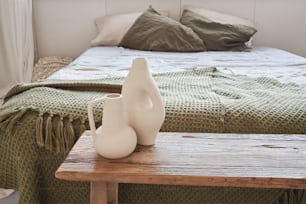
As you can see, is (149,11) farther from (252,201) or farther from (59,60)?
(252,201)

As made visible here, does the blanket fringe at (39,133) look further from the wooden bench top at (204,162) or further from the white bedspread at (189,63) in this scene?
the white bedspread at (189,63)

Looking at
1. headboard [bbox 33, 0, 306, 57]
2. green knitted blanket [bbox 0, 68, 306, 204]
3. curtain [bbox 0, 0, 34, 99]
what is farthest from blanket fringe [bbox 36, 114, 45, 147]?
headboard [bbox 33, 0, 306, 57]

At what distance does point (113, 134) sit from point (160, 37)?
1.65m

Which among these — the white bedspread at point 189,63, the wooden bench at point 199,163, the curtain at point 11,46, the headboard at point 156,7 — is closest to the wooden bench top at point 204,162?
the wooden bench at point 199,163

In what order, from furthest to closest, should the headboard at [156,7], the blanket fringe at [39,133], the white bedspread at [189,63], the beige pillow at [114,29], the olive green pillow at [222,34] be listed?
the headboard at [156,7] < the beige pillow at [114,29] < the olive green pillow at [222,34] < the white bedspread at [189,63] < the blanket fringe at [39,133]

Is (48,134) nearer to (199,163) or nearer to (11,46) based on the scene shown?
(199,163)

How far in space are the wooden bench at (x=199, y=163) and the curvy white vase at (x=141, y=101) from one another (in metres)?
0.06

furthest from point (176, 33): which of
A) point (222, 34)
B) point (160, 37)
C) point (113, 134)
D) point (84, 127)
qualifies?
point (113, 134)

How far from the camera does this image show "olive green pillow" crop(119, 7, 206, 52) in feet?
7.45

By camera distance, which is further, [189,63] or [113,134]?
[189,63]

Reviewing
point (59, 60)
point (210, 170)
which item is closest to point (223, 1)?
point (59, 60)

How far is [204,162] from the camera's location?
2.39ft

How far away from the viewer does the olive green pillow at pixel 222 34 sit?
234cm

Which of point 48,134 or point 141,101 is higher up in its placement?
point 141,101
